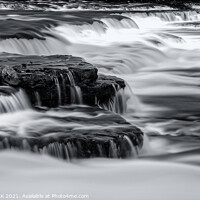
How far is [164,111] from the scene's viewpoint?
7238 millimetres

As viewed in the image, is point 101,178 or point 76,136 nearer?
point 101,178

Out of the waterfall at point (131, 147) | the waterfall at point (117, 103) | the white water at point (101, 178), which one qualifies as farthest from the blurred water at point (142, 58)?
the white water at point (101, 178)

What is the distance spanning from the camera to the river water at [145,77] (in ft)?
16.4

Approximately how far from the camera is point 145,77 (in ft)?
31.0

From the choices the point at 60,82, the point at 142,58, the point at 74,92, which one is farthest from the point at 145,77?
the point at 60,82

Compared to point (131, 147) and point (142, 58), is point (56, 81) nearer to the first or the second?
point (131, 147)

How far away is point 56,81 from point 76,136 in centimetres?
138

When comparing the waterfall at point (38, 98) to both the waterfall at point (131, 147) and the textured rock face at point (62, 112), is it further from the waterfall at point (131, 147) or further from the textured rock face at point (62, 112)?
the waterfall at point (131, 147)

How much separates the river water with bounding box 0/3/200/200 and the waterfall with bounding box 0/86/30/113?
0.14 meters

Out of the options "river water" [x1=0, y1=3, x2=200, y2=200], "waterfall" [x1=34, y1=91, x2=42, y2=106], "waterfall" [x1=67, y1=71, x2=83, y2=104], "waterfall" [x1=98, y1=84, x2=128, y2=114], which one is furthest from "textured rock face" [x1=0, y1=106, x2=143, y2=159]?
"waterfall" [x1=98, y1=84, x2=128, y2=114]

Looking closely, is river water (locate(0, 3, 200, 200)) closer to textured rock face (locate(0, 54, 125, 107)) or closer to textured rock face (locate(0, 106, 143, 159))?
Result: textured rock face (locate(0, 106, 143, 159))

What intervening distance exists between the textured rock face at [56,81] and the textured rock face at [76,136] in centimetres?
44

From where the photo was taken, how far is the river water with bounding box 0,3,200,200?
500 centimetres

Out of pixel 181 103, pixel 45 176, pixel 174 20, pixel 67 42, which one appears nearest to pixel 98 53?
pixel 67 42
